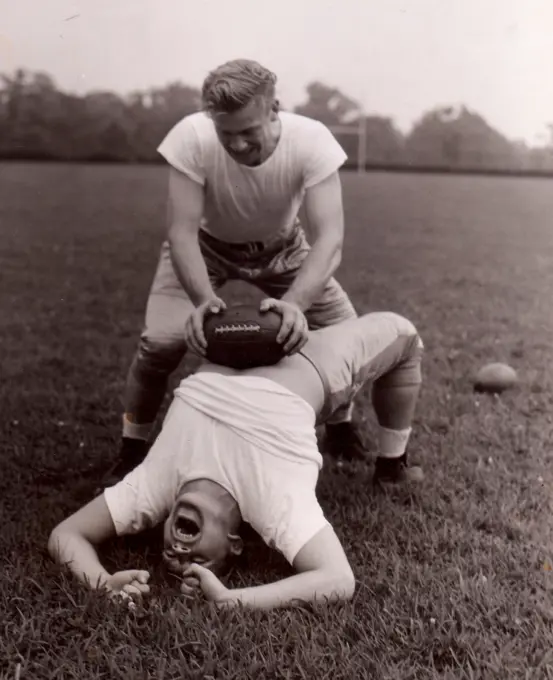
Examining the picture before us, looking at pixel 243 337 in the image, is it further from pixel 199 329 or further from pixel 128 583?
pixel 128 583

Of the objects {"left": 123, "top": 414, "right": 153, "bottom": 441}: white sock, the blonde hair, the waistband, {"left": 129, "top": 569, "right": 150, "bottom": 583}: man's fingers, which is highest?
the blonde hair

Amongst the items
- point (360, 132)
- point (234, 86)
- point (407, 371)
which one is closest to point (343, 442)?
point (407, 371)

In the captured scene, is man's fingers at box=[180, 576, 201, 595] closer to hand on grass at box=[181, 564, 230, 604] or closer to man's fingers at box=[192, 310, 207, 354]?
hand on grass at box=[181, 564, 230, 604]

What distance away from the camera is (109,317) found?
6.47 meters

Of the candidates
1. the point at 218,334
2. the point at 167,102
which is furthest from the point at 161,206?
the point at 218,334

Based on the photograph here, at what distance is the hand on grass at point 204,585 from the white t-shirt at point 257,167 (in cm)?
169

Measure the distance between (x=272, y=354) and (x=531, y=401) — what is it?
199 centimetres

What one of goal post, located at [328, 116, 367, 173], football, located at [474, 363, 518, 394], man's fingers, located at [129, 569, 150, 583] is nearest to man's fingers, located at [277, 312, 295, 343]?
man's fingers, located at [129, 569, 150, 583]

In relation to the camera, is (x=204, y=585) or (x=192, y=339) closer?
(x=204, y=585)

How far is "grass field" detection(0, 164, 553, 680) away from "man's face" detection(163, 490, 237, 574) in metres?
0.13

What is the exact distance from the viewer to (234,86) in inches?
125

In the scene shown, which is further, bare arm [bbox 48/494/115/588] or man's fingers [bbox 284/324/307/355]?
man's fingers [bbox 284/324/307/355]

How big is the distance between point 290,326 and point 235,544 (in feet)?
2.47

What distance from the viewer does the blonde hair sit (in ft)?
10.5
